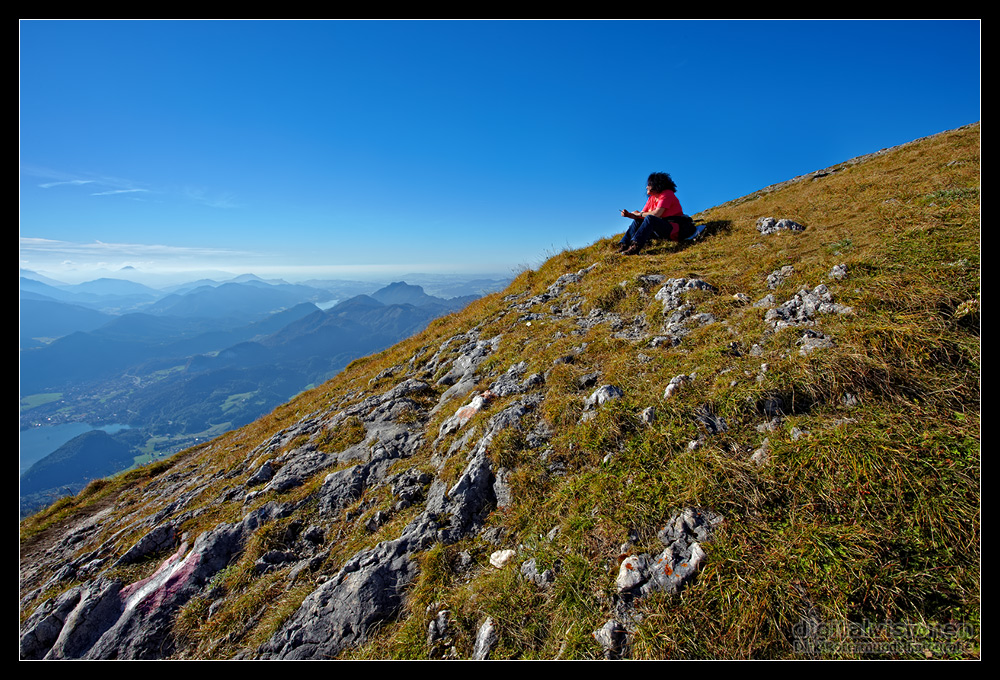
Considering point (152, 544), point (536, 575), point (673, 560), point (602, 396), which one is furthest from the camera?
point (152, 544)

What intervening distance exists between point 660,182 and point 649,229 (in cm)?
175

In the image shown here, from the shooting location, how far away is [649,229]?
13.7 metres

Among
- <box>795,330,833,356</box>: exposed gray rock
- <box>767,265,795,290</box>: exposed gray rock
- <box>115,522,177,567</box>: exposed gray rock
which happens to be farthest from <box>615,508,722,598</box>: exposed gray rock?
<box>115,522,177,567</box>: exposed gray rock

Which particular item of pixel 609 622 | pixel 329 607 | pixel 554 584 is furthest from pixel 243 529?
pixel 609 622

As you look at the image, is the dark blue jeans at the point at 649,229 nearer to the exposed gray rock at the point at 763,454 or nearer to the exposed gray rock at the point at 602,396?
the exposed gray rock at the point at 602,396

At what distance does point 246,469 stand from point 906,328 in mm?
13989

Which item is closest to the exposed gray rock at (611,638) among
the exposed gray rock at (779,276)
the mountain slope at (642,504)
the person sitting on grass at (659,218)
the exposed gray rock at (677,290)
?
the mountain slope at (642,504)

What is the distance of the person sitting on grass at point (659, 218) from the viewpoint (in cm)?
1351

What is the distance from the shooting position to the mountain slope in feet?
11.0

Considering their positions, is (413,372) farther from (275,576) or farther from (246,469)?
(275,576)

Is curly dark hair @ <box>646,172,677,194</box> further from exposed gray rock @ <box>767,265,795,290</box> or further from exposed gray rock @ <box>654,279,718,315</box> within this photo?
exposed gray rock @ <box>767,265,795,290</box>

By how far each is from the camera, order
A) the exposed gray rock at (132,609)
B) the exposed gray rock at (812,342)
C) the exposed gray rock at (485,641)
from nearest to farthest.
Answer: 1. the exposed gray rock at (485,641)
2. the exposed gray rock at (812,342)
3. the exposed gray rock at (132,609)

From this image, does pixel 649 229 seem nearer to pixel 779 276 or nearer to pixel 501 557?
pixel 779 276

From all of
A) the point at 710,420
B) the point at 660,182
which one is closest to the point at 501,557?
the point at 710,420
